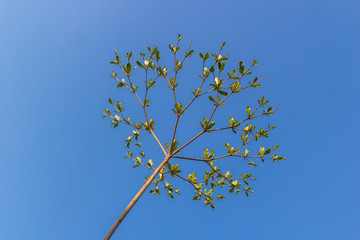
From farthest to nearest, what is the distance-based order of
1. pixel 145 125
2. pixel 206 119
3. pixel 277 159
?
1. pixel 145 125
2. pixel 277 159
3. pixel 206 119

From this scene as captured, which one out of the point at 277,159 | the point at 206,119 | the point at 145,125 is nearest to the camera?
the point at 206,119

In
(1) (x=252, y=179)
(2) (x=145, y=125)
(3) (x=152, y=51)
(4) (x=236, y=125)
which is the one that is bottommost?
(2) (x=145, y=125)

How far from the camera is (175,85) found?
3859 millimetres

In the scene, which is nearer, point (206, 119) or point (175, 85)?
point (206, 119)

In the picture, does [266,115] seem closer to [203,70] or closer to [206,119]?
[206,119]

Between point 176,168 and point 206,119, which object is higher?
point 206,119

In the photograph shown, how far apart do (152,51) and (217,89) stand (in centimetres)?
146

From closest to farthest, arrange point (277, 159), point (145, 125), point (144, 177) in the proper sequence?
point (277, 159) → point (145, 125) → point (144, 177)

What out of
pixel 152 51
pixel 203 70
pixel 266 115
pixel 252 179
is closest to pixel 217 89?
pixel 203 70

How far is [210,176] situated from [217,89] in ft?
5.54

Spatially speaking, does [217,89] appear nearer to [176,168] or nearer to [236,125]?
[236,125]

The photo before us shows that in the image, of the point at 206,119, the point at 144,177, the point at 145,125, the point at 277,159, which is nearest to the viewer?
the point at 206,119

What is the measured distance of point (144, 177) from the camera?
4.62 m

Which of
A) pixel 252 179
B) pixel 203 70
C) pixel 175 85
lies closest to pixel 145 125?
pixel 175 85
